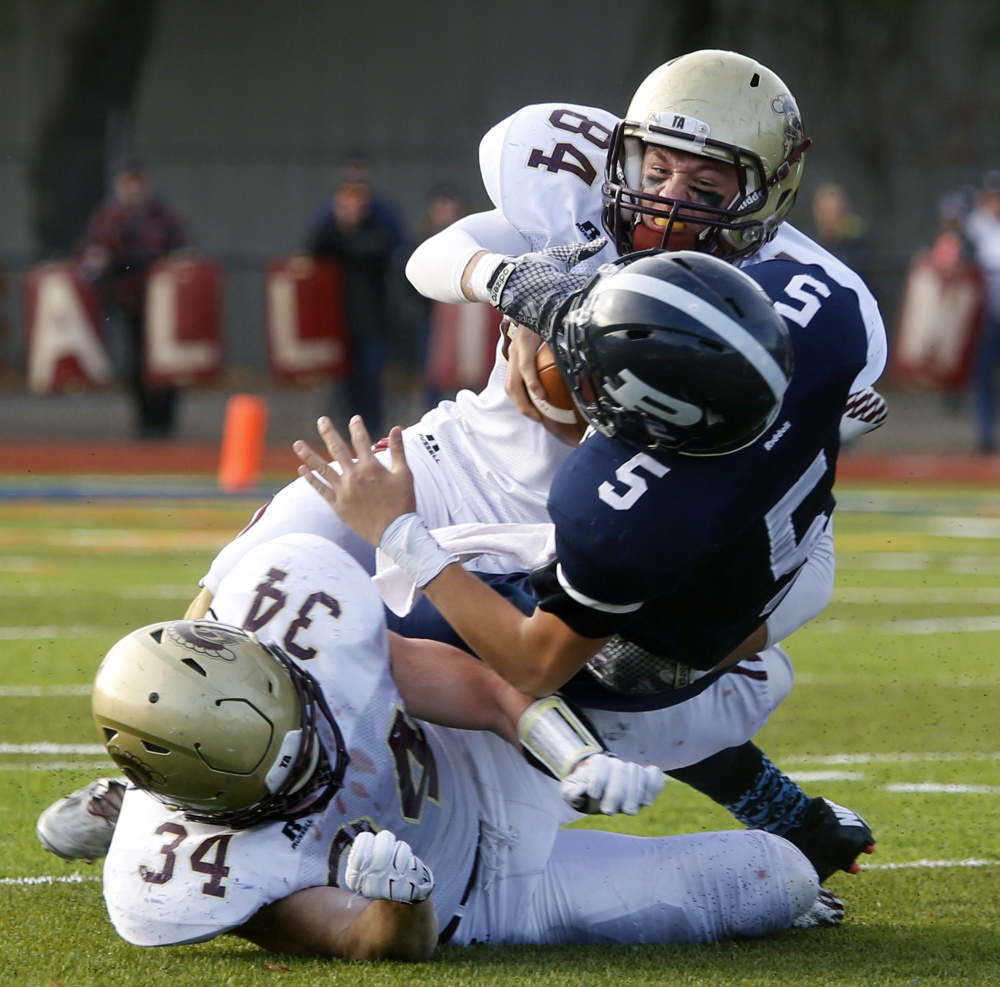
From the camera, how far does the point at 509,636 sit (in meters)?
3.03

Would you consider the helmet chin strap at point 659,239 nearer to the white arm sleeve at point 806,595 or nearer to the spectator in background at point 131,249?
the white arm sleeve at point 806,595

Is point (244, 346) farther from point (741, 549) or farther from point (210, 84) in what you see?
point (741, 549)

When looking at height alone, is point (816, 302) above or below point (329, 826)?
above

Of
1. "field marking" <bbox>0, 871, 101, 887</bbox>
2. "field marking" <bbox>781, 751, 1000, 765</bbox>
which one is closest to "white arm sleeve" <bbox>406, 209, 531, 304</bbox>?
"field marking" <bbox>0, 871, 101, 887</bbox>

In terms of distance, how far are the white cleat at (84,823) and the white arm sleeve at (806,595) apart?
1.33 metres

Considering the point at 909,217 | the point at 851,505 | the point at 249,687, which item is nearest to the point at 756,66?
the point at 249,687

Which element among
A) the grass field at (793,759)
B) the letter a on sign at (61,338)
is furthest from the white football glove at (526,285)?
the letter a on sign at (61,338)

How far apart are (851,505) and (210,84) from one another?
10.8 meters

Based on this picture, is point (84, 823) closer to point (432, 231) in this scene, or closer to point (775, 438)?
point (775, 438)

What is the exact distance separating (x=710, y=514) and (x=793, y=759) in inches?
88.5

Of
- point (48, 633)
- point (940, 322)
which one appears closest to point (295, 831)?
point (48, 633)

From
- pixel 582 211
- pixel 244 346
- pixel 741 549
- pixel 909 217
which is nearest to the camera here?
pixel 741 549

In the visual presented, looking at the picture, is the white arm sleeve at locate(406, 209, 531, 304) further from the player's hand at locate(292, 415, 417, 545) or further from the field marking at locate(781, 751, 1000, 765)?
the field marking at locate(781, 751, 1000, 765)

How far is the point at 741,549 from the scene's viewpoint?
295 cm
